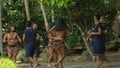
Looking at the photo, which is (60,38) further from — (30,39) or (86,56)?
(86,56)

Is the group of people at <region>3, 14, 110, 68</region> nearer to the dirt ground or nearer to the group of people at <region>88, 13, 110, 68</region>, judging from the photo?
the group of people at <region>88, 13, 110, 68</region>

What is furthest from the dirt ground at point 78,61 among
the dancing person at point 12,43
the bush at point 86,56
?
the dancing person at point 12,43

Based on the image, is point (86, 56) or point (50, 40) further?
point (86, 56)

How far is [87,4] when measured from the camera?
63.0 feet

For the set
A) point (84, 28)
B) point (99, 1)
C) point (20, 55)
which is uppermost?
point (99, 1)

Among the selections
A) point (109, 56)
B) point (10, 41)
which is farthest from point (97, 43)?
point (109, 56)

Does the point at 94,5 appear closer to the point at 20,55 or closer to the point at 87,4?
the point at 87,4

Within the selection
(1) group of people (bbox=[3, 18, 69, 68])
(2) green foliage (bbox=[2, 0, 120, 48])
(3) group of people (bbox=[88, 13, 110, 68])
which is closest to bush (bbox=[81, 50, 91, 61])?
(2) green foliage (bbox=[2, 0, 120, 48])

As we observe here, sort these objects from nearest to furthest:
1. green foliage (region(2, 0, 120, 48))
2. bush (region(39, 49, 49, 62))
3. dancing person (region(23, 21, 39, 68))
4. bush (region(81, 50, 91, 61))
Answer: dancing person (region(23, 21, 39, 68))
green foliage (region(2, 0, 120, 48))
bush (region(81, 50, 91, 61))
bush (region(39, 49, 49, 62))

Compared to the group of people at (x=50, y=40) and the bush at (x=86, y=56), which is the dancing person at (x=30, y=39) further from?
the bush at (x=86, y=56)

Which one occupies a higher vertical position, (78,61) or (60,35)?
(60,35)

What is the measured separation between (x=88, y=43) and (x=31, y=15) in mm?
6482

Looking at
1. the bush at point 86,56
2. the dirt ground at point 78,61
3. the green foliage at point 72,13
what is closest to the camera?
the dirt ground at point 78,61

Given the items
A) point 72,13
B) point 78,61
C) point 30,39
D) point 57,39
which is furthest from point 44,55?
point 57,39
